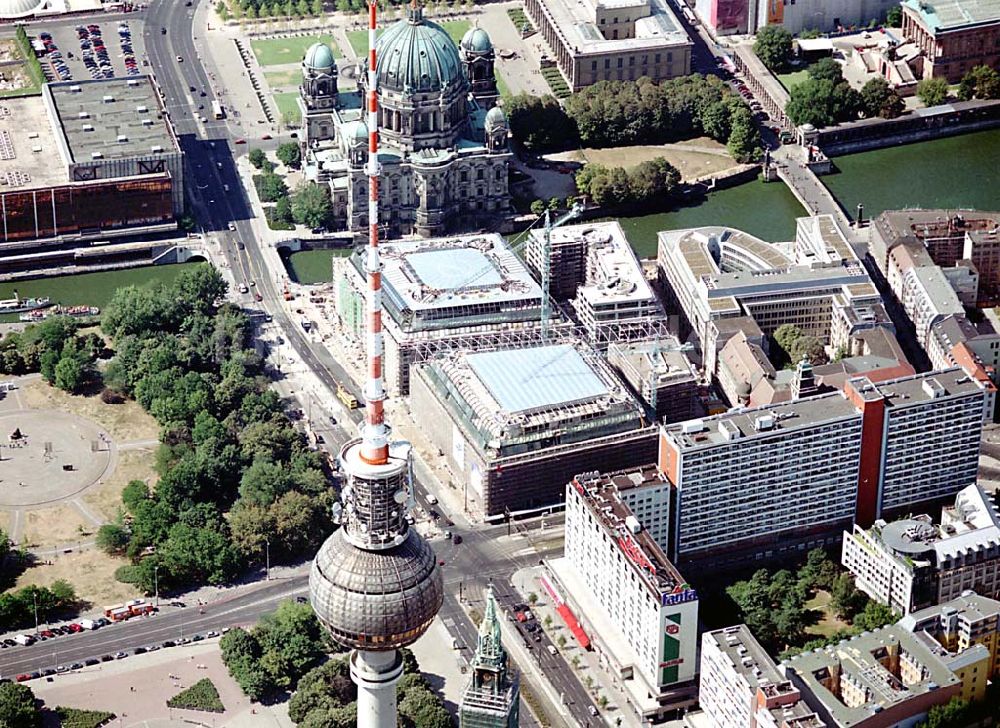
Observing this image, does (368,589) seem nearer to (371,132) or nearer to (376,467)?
(376,467)

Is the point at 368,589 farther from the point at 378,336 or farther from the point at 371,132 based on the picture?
the point at 371,132

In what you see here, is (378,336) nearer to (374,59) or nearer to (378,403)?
(378,403)

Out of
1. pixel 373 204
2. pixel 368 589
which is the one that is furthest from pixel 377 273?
pixel 368 589

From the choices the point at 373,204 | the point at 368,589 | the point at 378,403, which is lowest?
the point at 368,589

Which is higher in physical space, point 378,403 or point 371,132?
point 371,132

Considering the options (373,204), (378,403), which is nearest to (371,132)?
(373,204)

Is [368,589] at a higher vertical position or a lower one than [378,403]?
lower

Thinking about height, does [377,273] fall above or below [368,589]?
above
